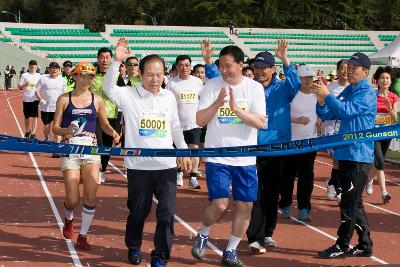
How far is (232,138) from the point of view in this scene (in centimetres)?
716

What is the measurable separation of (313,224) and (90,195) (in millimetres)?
3182

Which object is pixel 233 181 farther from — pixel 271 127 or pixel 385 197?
pixel 385 197

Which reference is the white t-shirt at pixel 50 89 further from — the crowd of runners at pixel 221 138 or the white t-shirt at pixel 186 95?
the crowd of runners at pixel 221 138

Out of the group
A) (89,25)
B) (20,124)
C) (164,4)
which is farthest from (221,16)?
(20,124)

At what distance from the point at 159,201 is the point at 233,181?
74 cm

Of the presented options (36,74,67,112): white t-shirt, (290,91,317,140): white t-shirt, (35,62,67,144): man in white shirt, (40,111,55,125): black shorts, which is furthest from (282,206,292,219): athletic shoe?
(40,111,55,125): black shorts

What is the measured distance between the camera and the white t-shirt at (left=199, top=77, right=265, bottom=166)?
7145 mm

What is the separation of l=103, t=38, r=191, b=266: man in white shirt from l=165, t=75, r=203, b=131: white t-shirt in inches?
196

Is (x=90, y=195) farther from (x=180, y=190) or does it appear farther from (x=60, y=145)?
(x=180, y=190)

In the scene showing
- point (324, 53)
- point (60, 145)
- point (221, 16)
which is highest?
point (221, 16)

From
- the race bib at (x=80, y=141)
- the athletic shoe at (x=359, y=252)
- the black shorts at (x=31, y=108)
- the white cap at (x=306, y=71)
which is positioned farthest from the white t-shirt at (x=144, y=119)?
the black shorts at (x=31, y=108)

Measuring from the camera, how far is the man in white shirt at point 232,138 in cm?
714

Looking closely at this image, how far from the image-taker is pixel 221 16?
79.0 m

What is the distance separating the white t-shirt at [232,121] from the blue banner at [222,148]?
0.15 metres
